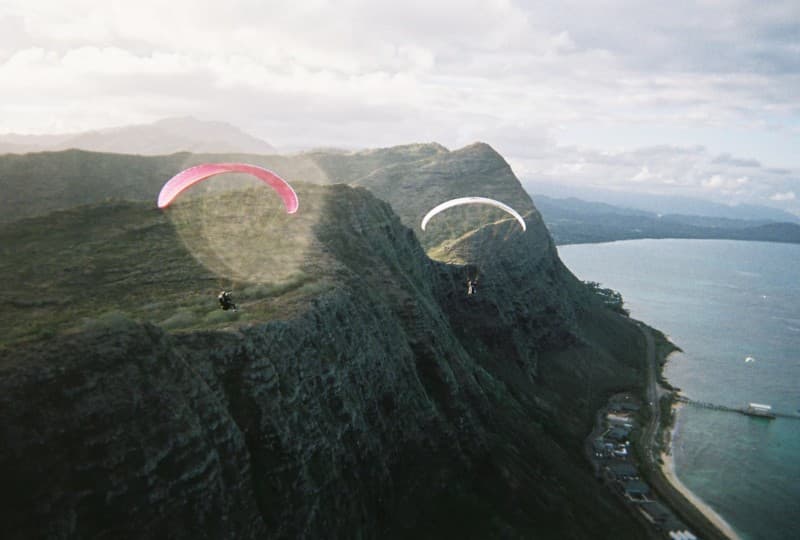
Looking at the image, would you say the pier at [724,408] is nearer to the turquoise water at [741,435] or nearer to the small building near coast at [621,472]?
the turquoise water at [741,435]

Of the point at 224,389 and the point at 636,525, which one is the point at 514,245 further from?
the point at 224,389

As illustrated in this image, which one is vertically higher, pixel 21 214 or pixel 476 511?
pixel 21 214

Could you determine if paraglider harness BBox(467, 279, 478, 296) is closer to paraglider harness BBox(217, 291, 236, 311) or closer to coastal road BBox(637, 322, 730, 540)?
coastal road BBox(637, 322, 730, 540)

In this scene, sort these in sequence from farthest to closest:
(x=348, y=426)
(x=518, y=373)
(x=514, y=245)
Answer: (x=514, y=245), (x=518, y=373), (x=348, y=426)

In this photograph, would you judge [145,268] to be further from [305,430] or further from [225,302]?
[305,430]

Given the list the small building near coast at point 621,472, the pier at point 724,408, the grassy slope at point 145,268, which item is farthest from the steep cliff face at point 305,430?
the pier at point 724,408

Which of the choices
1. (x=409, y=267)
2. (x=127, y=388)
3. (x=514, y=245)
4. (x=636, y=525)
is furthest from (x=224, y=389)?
(x=514, y=245)
